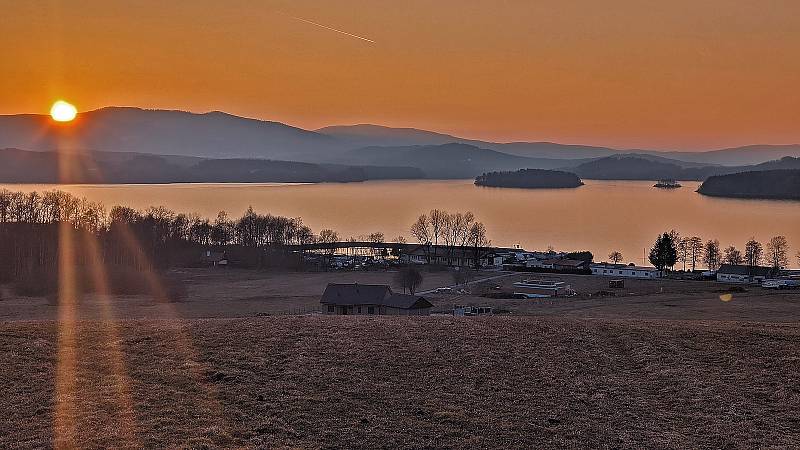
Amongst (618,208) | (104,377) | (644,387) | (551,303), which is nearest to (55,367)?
(104,377)

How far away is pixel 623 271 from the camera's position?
56312 mm

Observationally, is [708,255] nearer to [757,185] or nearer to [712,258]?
[712,258]

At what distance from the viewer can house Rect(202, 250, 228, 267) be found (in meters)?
61.2

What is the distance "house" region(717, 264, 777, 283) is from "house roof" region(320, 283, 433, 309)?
29.7m

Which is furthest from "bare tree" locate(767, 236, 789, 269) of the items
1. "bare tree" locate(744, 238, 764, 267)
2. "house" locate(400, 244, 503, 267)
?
"house" locate(400, 244, 503, 267)

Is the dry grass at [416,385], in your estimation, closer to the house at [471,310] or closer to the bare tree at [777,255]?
the house at [471,310]

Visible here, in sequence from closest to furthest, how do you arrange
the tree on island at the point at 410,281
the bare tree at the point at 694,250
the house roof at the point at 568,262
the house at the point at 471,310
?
1. the house at the point at 471,310
2. the tree on island at the point at 410,281
3. the house roof at the point at 568,262
4. the bare tree at the point at 694,250

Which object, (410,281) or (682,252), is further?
(682,252)

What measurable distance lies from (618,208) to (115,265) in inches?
3799

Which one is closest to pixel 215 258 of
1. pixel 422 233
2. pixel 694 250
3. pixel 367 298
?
pixel 422 233

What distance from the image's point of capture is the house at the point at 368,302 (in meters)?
30.5

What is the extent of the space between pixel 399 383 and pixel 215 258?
5343 centimetres

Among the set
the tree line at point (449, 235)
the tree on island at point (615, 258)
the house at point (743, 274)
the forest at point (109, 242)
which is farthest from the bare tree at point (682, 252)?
the forest at point (109, 242)

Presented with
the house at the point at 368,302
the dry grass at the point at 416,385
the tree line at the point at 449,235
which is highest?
the tree line at the point at 449,235
